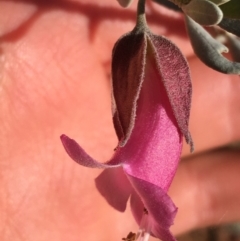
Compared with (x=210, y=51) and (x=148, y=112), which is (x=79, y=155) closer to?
(x=148, y=112)

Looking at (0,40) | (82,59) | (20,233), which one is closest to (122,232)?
(20,233)

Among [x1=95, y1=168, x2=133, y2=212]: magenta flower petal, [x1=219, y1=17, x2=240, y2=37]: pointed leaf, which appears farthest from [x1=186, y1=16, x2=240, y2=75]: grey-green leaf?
[x1=95, y1=168, x2=133, y2=212]: magenta flower petal

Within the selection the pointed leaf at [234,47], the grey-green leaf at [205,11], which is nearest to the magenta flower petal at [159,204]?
the grey-green leaf at [205,11]

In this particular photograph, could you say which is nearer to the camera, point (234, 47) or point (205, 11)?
point (205, 11)

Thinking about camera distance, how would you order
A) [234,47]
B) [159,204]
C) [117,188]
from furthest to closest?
[234,47] → [117,188] → [159,204]

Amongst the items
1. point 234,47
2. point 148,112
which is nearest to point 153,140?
point 148,112

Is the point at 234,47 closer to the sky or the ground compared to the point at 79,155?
closer to the ground

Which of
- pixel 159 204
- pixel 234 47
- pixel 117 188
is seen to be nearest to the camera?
pixel 159 204

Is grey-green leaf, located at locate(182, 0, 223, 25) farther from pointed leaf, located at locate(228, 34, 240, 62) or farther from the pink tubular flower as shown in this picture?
pointed leaf, located at locate(228, 34, 240, 62)
